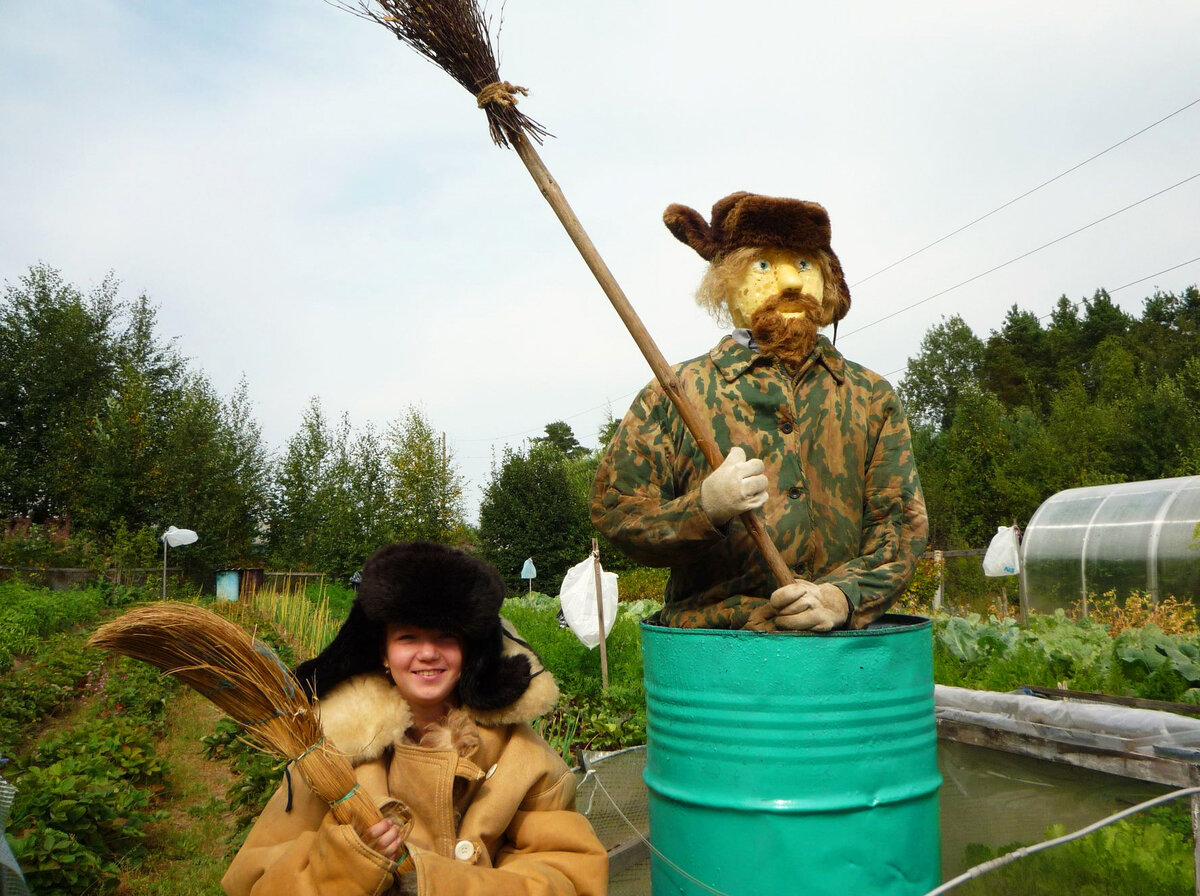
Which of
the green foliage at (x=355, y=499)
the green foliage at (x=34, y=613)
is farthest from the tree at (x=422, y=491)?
the green foliage at (x=34, y=613)

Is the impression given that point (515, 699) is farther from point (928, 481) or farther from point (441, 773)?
point (928, 481)

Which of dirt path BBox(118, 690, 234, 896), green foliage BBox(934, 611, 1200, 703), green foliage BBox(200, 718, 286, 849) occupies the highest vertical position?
green foliage BBox(934, 611, 1200, 703)

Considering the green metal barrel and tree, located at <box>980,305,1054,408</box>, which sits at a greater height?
tree, located at <box>980,305,1054,408</box>

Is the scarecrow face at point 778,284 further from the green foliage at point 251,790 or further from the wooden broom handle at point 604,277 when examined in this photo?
the green foliage at point 251,790

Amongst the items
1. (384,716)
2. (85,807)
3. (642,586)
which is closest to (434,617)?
(384,716)

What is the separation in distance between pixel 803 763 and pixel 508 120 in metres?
1.60

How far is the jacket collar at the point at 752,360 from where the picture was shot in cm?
258

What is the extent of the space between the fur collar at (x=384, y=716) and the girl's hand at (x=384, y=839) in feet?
0.75

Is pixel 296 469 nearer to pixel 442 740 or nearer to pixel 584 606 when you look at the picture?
pixel 584 606

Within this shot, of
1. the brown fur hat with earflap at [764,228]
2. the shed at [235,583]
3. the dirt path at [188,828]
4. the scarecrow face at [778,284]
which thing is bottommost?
the dirt path at [188,828]

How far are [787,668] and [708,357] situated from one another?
0.99m

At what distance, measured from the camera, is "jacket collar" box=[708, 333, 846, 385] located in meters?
2.58

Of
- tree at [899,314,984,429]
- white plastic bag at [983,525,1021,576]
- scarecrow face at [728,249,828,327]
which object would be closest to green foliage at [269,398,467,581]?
white plastic bag at [983,525,1021,576]

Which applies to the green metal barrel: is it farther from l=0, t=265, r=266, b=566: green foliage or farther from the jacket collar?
l=0, t=265, r=266, b=566: green foliage
